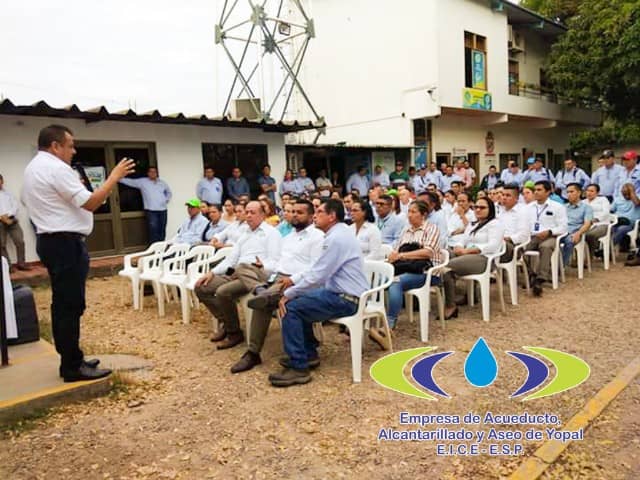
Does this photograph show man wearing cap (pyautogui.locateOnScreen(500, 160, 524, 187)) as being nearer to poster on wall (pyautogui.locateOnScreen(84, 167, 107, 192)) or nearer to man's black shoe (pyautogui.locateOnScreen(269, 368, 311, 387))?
poster on wall (pyautogui.locateOnScreen(84, 167, 107, 192))

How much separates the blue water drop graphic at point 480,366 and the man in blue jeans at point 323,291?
1.04 metres

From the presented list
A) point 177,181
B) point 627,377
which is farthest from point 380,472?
point 177,181

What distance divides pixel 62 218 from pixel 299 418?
6.70 ft

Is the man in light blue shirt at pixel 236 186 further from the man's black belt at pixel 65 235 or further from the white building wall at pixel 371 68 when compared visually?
the man's black belt at pixel 65 235

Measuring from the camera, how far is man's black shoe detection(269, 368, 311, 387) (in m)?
3.82

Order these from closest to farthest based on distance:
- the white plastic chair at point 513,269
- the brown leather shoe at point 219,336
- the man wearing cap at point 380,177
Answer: the brown leather shoe at point 219,336
the white plastic chair at point 513,269
the man wearing cap at point 380,177

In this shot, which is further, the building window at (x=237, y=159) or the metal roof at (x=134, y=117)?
the building window at (x=237, y=159)

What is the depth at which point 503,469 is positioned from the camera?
2686 mm

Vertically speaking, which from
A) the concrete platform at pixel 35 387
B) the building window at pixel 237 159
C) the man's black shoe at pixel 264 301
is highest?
the building window at pixel 237 159

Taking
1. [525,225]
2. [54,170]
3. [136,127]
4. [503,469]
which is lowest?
[503,469]

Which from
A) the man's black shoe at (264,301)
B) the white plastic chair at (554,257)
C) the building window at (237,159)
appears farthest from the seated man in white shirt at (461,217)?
the building window at (237,159)

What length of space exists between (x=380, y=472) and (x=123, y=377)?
7.33ft

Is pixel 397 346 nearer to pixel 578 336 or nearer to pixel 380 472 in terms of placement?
pixel 578 336

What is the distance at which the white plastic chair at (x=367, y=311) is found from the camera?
388cm
